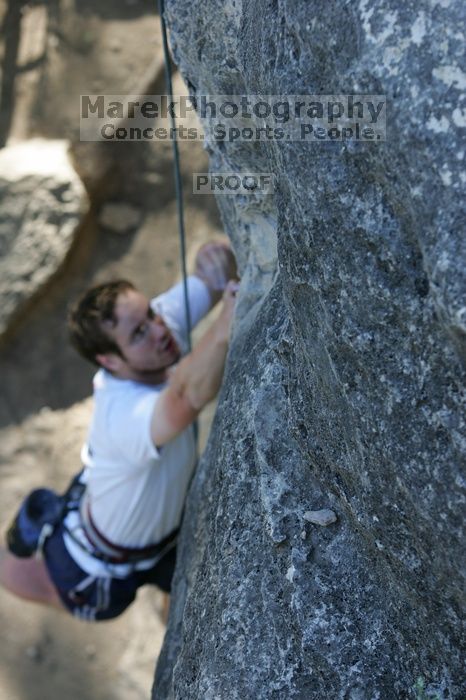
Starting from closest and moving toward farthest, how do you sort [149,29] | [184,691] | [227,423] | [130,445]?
[184,691]
[227,423]
[130,445]
[149,29]

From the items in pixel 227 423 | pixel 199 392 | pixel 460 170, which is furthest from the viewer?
pixel 199 392

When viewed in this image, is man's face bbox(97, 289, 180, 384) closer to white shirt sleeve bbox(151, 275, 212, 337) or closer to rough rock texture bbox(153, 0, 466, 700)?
white shirt sleeve bbox(151, 275, 212, 337)

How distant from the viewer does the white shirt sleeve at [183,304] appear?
192 cm

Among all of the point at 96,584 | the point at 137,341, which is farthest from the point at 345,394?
the point at 96,584

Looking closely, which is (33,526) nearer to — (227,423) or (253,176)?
(227,423)

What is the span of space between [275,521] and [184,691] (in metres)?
0.28

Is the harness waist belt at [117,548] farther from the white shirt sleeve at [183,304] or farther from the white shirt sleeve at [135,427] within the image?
the white shirt sleeve at [183,304]

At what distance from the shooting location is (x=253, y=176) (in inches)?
52.0

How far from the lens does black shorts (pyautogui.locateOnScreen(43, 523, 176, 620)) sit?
189cm

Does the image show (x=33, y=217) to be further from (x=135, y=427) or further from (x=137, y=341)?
(x=135, y=427)

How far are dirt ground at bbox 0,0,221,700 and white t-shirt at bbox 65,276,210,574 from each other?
1102mm

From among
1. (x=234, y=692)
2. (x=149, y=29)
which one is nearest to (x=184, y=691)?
(x=234, y=692)

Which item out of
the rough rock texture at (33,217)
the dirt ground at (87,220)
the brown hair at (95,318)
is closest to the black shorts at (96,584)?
the brown hair at (95,318)

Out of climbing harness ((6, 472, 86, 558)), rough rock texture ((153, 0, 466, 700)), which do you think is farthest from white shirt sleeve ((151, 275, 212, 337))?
rough rock texture ((153, 0, 466, 700))
